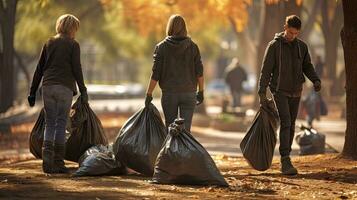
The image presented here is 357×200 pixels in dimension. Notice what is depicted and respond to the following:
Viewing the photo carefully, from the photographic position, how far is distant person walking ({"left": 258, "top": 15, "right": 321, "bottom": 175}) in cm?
952

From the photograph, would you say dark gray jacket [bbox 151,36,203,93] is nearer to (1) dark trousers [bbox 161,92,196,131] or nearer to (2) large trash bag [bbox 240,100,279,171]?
(1) dark trousers [bbox 161,92,196,131]

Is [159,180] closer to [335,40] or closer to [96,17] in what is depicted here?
[335,40]

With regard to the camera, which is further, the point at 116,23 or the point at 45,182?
the point at 116,23

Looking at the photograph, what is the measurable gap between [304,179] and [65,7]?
29.2 m

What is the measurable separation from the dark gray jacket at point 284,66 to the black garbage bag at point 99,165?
5.89 ft

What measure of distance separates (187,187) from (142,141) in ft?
3.39

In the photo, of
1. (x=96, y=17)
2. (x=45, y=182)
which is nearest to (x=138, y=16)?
(x=96, y=17)

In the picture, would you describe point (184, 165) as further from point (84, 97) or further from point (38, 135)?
point (38, 135)

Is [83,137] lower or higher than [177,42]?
lower

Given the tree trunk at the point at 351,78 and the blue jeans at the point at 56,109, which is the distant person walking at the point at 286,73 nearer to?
the tree trunk at the point at 351,78

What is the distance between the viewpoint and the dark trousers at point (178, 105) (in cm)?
945

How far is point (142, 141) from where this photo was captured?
920 centimetres

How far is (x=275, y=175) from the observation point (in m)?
9.48

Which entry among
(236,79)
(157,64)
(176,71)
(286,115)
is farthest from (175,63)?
(236,79)
